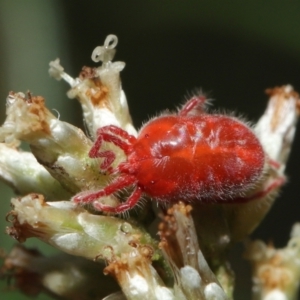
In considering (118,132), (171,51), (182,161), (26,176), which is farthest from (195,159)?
(171,51)

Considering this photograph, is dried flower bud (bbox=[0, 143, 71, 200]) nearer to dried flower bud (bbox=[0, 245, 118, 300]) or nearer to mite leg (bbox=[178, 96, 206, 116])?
dried flower bud (bbox=[0, 245, 118, 300])

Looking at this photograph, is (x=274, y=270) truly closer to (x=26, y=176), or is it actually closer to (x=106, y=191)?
(x=106, y=191)

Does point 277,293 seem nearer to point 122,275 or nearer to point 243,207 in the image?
point 243,207

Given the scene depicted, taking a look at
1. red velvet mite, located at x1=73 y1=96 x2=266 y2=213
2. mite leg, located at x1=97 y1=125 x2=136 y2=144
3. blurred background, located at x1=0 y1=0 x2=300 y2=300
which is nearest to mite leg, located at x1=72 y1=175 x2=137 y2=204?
red velvet mite, located at x1=73 y1=96 x2=266 y2=213

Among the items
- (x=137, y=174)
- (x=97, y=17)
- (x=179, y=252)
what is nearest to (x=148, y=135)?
(x=137, y=174)

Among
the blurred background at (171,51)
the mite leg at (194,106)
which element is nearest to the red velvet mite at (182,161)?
the mite leg at (194,106)

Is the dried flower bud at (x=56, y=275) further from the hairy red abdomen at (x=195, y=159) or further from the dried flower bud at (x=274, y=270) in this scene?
the dried flower bud at (x=274, y=270)

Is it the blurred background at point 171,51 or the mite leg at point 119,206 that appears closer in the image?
the mite leg at point 119,206
